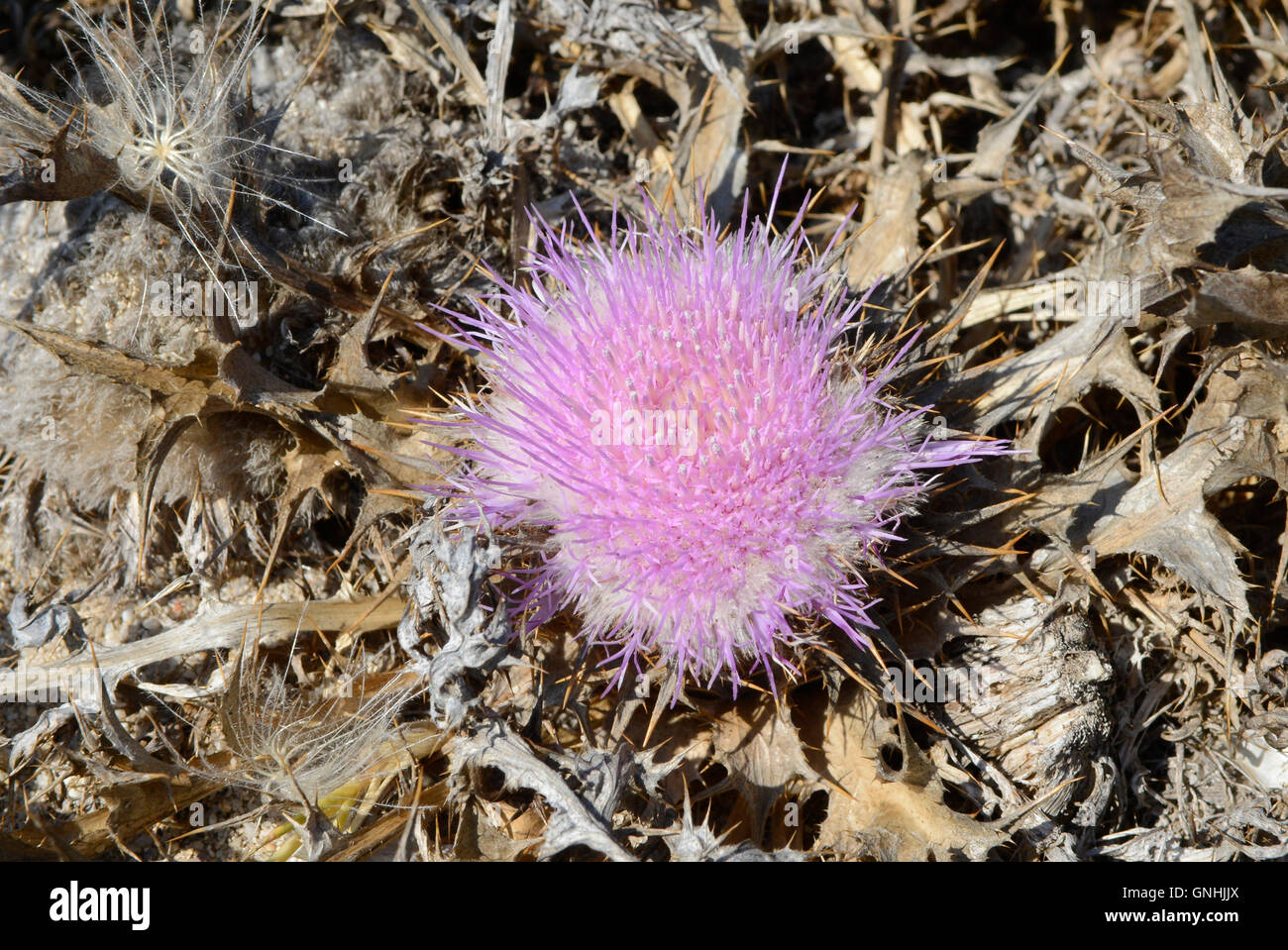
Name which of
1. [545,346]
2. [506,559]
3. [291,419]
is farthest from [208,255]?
[506,559]

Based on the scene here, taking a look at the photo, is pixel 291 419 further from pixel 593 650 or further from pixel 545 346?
pixel 593 650

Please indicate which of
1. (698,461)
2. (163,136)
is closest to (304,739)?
(698,461)

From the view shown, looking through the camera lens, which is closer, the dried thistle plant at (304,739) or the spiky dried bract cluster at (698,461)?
the spiky dried bract cluster at (698,461)

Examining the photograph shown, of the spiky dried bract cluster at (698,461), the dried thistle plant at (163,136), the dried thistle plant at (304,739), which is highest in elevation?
the dried thistle plant at (163,136)

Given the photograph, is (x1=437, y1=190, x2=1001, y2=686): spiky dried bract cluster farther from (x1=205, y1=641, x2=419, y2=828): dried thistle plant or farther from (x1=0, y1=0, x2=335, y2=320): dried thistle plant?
(x1=0, y1=0, x2=335, y2=320): dried thistle plant

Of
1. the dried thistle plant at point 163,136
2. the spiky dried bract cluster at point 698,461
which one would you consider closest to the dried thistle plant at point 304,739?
the spiky dried bract cluster at point 698,461

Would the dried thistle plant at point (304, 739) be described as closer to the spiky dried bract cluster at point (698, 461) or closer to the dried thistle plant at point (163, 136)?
the spiky dried bract cluster at point (698, 461)

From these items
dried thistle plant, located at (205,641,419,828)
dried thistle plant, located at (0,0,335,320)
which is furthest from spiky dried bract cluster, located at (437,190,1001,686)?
dried thistle plant, located at (0,0,335,320)

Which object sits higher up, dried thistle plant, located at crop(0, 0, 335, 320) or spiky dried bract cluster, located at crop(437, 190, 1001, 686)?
dried thistle plant, located at crop(0, 0, 335, 320)

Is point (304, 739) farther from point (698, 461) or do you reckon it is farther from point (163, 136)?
point (163, 136)
